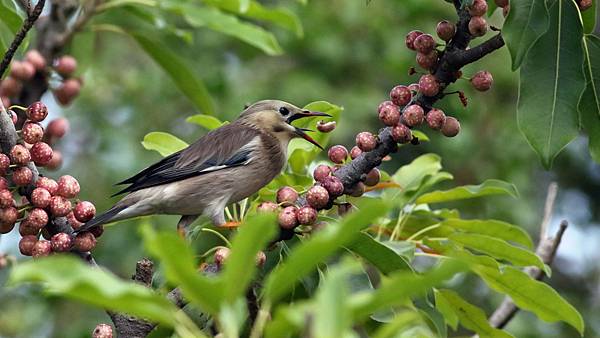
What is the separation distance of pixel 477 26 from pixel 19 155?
139 centimetres

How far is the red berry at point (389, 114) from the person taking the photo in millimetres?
3039

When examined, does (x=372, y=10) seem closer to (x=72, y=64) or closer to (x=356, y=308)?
(x=72, y=64)

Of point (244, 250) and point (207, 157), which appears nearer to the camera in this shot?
point (244, 250)

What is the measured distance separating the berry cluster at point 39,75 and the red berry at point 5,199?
1.23 meters

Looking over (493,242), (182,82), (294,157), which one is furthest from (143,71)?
(493,242)

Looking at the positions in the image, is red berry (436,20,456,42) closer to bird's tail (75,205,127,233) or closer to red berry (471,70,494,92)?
red berry (471,70,494,92)

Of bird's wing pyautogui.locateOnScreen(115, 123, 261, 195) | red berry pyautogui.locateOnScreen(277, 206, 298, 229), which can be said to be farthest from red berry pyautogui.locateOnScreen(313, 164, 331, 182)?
bird's wing pyautogui.locateOnScreen(115, 123, 261, 195)

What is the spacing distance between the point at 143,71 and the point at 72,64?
4.98 m

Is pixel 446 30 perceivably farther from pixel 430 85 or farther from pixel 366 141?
pixel 366 141

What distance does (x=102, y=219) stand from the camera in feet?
10.9

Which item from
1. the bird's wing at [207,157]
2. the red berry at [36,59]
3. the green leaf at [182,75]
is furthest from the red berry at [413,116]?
the green leaf at [182,75]

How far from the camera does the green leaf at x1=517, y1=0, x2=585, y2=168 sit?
10.0 feet

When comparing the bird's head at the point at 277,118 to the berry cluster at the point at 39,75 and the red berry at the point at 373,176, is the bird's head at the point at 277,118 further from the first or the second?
the red berry at the point at 373,176

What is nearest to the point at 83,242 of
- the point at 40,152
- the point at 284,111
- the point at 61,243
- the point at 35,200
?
the point at 61,243
